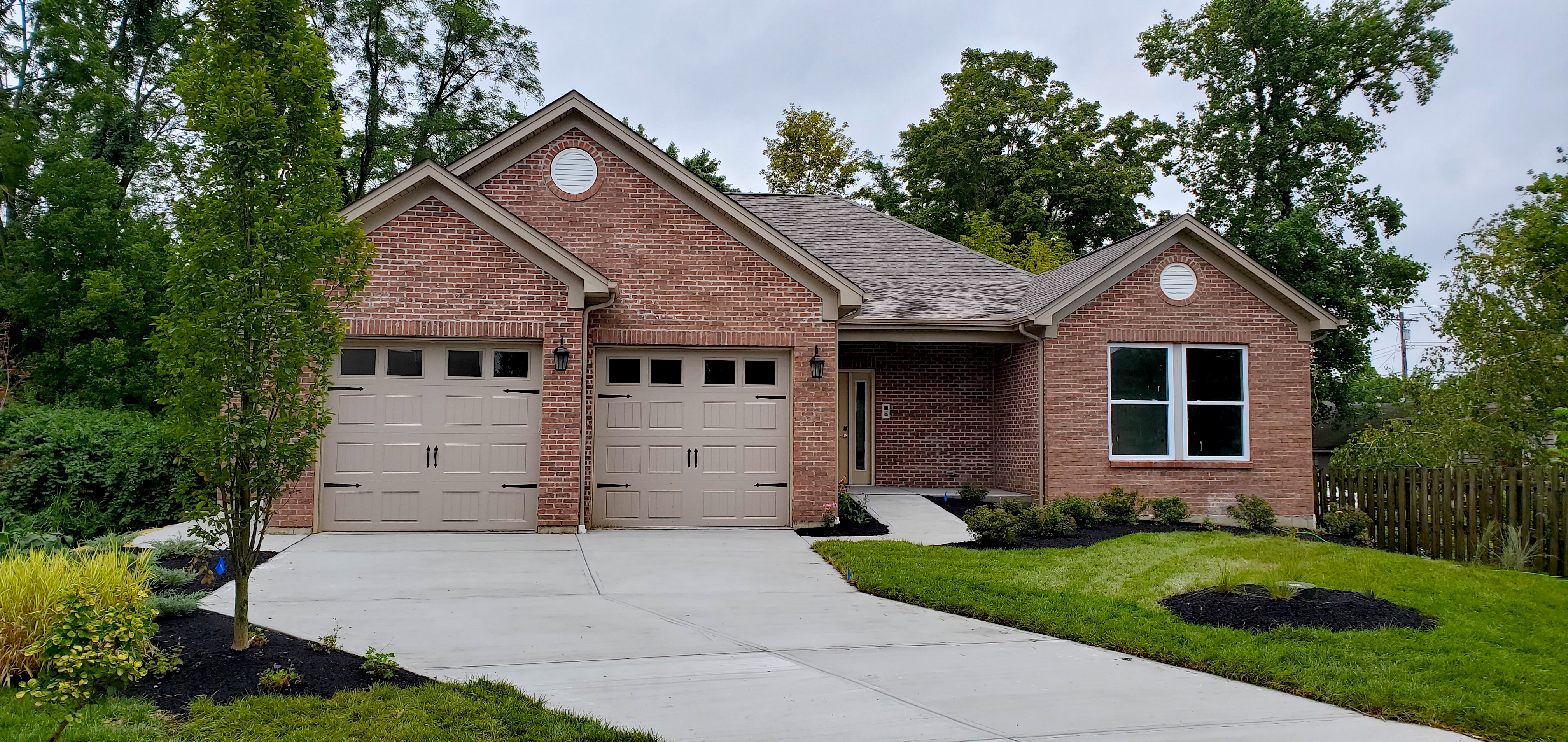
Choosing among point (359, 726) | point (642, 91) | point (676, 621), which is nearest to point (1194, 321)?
point (676, 621)

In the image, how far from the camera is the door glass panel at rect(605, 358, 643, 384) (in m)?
12.9

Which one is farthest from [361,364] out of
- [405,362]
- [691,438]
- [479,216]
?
[691,438]

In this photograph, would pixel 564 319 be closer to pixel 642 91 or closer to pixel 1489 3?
pixel 1489 3

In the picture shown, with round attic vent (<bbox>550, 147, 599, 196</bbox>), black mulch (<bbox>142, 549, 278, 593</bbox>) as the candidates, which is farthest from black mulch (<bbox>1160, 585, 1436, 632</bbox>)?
round attic vent (<bbox>550, 147, 599, 196</bbox>)

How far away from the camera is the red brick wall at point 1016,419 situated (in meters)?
15.3

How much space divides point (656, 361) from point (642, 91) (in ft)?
64.3

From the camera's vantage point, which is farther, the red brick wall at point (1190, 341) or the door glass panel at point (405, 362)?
the red brick wall at point (1190, 341)

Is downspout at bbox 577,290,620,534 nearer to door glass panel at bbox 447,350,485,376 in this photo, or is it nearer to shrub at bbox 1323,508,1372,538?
door glass panel at bbox 447,350,485,376

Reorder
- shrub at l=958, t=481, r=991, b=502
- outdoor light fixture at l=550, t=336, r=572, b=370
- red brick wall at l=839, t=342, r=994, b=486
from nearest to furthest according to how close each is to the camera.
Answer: outdoor light fixture at l=550, t=336, r=572, b=370 < shrub at l=958, t=481, r=991, b=502 < red brick wall at l=839, t=342, r=994, b=486

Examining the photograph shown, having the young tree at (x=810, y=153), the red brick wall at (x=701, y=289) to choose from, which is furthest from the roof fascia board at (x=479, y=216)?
the young tree at (x=810, y=153)

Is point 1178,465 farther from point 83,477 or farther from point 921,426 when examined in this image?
point 83,477

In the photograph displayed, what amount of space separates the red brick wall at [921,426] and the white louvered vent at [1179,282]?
125 inches

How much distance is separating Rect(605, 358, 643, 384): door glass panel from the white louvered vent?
8.17 metres

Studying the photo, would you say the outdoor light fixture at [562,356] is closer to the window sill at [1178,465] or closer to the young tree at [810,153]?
the window sill at [1178,465]
